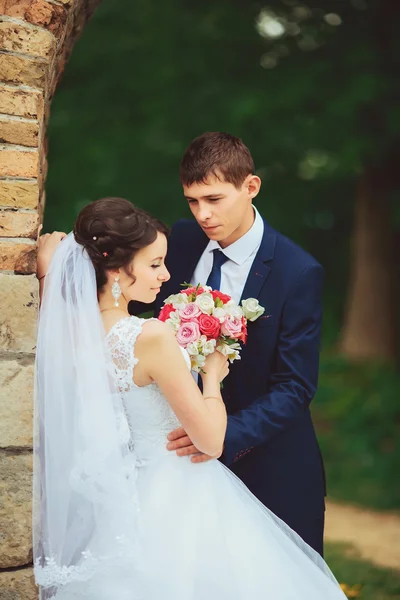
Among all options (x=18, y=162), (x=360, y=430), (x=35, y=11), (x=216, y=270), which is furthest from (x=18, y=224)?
(x=360, y=430)

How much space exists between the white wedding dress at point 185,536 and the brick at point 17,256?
38 centimetres

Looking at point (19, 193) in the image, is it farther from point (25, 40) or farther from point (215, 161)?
point (215, 161)

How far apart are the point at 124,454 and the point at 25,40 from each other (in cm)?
149

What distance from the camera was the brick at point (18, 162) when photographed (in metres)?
2.89

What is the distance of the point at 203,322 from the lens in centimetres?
313

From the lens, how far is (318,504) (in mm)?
3705

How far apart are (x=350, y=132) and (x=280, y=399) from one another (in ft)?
19.5

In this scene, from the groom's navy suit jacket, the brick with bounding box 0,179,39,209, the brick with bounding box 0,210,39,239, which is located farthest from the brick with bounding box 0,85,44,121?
the groom's navy suit jacket

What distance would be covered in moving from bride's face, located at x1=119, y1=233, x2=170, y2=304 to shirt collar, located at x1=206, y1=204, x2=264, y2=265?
2.02 feet

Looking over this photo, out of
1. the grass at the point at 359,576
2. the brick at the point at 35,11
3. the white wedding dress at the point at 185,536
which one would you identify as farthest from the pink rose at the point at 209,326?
the grass at the point at 359,576

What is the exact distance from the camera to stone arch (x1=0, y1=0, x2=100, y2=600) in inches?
112

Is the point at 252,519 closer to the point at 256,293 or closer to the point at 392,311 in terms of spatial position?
the point at 256,293

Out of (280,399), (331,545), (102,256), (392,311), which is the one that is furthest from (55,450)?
(392,311)

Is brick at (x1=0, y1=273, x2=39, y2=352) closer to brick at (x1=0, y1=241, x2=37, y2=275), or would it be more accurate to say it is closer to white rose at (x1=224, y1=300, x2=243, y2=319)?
brick at (x1=0, y1=241, x2=37, y2=275)
